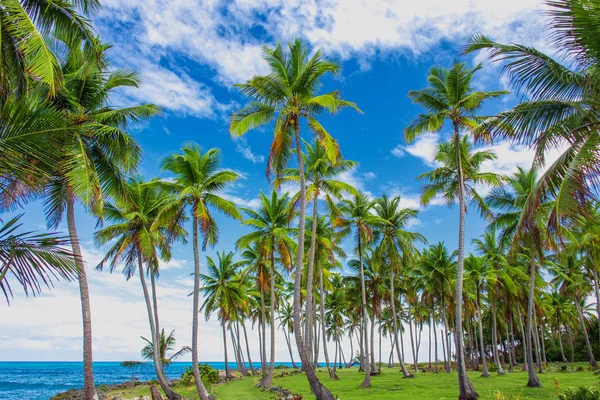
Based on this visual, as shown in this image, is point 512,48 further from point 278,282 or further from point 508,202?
point 278,282

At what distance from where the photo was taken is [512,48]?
31.8 feet

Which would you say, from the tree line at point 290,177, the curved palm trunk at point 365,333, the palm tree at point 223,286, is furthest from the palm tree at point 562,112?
the palm tree at point 223,286

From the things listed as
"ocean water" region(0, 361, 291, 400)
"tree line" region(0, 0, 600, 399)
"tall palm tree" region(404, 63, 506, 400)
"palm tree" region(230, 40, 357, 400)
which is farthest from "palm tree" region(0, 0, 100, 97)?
"ocean water" region(0, 361, 291, 400)

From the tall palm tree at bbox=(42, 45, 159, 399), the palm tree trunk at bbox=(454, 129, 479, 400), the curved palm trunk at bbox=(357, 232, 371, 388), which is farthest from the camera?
the curved palm trunk at bbox=(357, 232, 371, 388)

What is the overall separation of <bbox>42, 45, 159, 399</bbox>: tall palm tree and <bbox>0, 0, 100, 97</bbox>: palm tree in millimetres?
2744

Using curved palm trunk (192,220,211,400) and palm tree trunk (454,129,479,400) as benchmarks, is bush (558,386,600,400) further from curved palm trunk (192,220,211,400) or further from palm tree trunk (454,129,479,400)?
curved palm trunk (192,220,211,400)

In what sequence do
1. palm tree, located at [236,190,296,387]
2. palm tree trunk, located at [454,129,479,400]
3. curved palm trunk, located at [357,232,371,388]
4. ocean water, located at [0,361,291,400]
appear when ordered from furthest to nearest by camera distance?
1. ocean water, located at [0,361,291,400]
2. palm tree, located at [236,190,296,387]
3. curved palm trunk, located at [357,232,371,388]
4. palm tree trunk, located at [454,129,479,400]

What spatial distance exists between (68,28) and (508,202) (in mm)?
22389

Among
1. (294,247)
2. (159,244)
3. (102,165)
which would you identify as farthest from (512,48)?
(159,244)

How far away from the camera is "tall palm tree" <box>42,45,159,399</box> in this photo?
1279cm

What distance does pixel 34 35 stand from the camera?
24.8 feet

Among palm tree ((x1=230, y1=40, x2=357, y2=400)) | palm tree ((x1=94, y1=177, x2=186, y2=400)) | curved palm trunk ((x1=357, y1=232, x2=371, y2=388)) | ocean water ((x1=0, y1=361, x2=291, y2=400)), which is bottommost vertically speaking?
ocean water ((x1=0, y1=361, x2=291, y2=400))

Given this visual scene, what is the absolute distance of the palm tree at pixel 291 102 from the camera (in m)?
16.8

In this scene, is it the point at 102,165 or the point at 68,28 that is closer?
the point at 68,28
